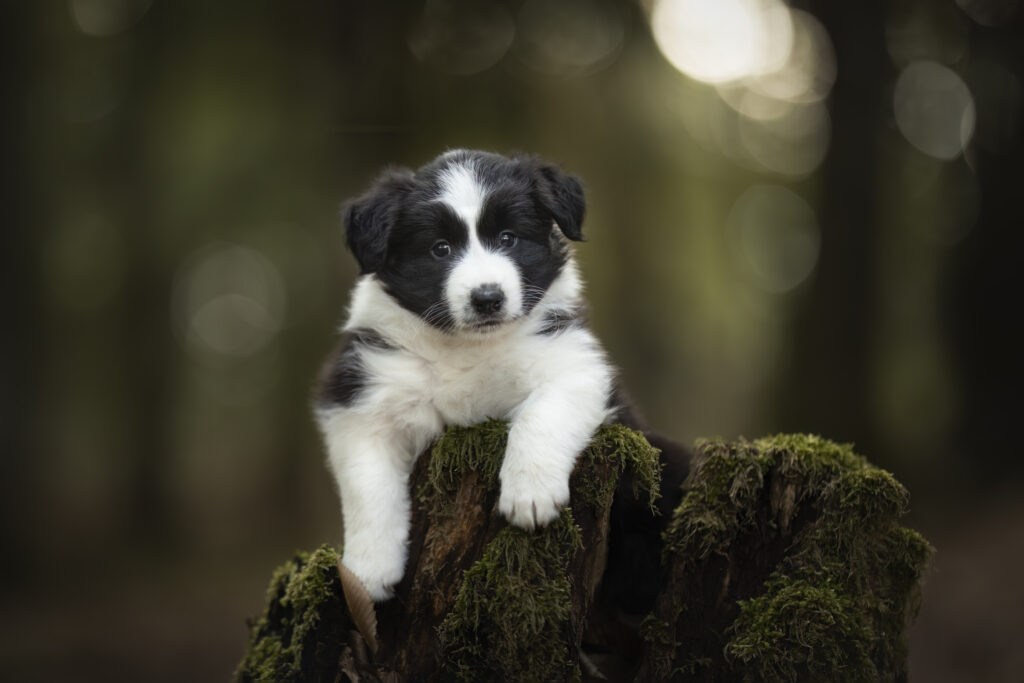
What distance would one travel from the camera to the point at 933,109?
29.5 ft

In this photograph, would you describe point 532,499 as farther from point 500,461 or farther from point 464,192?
point 464,192

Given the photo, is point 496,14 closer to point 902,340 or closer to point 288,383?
point 288,383

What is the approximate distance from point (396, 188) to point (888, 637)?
8.68 ft

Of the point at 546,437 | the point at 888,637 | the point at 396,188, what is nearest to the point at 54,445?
the point at 396,188

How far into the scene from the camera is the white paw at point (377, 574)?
3.22 metres

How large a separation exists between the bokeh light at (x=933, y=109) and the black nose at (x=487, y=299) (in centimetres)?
712

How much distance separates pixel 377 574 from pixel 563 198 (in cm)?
173

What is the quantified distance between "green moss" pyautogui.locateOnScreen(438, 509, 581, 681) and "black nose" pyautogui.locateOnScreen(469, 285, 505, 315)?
0.82 m

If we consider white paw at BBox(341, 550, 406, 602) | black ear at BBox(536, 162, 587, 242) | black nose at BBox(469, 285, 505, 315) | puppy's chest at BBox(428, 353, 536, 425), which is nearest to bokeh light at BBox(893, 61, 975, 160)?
black ear at BBox(536, 162, 587, 242)

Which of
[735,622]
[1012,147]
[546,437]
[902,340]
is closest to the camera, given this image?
[546,437]

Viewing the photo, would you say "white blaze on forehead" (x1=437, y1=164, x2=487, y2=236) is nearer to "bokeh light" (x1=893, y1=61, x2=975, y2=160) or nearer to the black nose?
the black nose

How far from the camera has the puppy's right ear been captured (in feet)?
11.5

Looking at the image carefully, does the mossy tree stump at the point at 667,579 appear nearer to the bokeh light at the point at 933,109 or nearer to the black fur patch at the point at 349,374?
the black fur patch at the point at 349,374

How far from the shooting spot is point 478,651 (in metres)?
3.07
